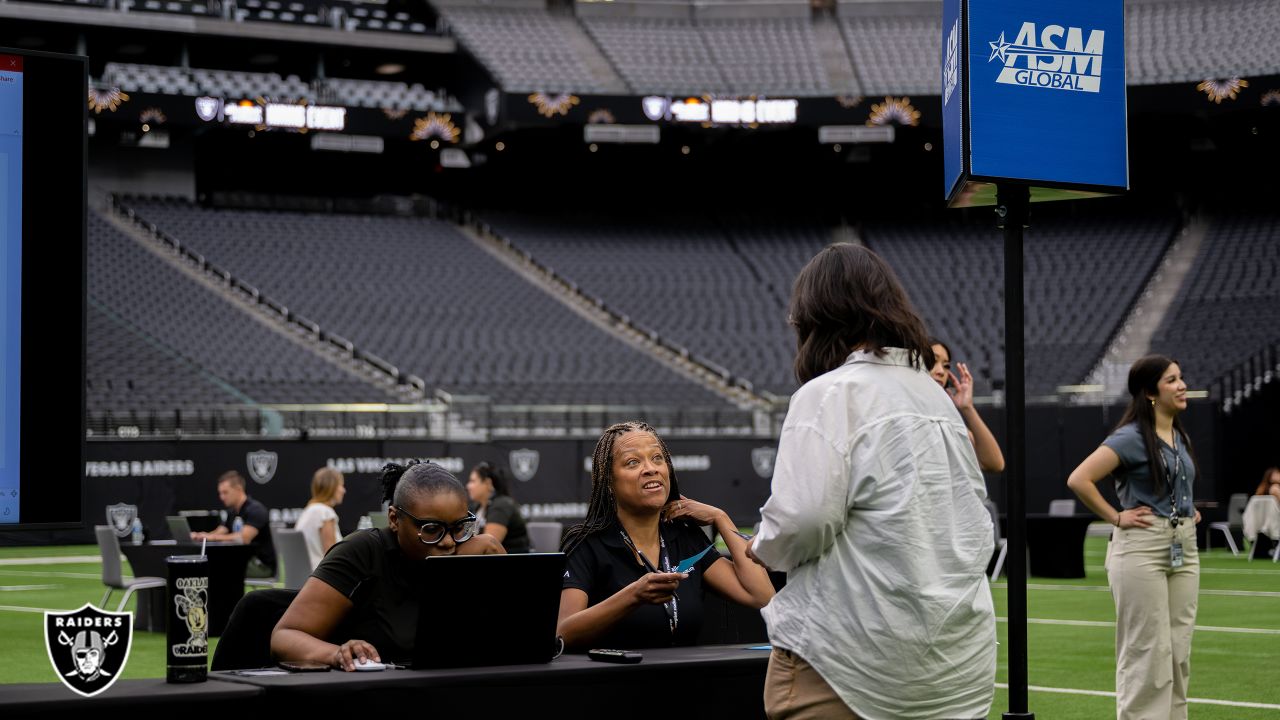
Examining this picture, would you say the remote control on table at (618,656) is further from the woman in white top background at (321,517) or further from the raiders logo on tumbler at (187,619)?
the woman in white top background at (321,517)

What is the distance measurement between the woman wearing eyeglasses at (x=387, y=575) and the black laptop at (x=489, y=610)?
46cm

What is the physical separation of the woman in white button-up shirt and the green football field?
6.38 feet

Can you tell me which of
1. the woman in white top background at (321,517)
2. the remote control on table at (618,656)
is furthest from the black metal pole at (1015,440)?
the woman in white top background at (321,517)

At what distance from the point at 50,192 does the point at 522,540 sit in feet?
31.3

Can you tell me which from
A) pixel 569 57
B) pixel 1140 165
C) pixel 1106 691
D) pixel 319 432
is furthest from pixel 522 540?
pixel 1140 165

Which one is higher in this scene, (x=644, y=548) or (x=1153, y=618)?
(x=644, y=548)

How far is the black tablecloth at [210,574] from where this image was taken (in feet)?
38.1

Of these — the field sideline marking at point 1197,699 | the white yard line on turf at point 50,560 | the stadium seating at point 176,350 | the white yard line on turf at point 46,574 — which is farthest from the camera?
the stadium seating at point 176,350

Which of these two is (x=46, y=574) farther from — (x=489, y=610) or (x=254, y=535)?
(x=489, y=610)

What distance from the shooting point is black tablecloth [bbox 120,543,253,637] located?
38.1ft

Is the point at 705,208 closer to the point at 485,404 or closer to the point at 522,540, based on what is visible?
the point at 485,404

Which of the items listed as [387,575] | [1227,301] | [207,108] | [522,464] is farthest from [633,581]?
[207,108]

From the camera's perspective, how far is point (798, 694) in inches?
141

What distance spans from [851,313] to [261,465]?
23.4 metres
